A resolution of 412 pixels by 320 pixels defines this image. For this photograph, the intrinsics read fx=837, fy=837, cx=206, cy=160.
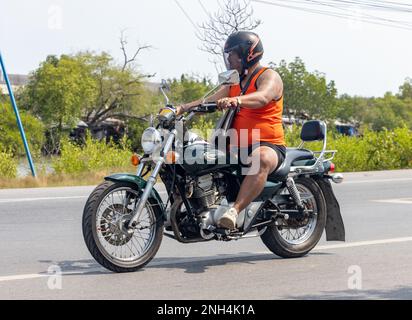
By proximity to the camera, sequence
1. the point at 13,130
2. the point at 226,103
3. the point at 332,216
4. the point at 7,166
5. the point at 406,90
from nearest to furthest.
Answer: the point at 226,103, the point at 332,216, the point at 7,166, the point at 13,130, the point at 406,90

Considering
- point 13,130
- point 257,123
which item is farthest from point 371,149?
point 13,130

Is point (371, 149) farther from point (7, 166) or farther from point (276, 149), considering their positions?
point (276, 149)

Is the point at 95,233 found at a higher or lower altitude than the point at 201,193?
lower

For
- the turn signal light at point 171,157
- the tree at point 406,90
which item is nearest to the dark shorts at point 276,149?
the turn signal light at point 171,157

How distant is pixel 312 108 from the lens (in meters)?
107

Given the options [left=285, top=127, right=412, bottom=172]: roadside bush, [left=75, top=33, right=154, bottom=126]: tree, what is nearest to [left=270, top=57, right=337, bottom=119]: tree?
[left=75, top=33, right=154, bottom=126]: tree

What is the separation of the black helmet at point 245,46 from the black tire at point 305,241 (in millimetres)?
1320

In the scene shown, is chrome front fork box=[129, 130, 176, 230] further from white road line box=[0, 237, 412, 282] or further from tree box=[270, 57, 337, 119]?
tree box=[270, 57, 337, 119]

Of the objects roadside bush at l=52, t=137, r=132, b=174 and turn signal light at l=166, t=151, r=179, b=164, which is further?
roadside bush at l=52, t=137, r=132, b=174

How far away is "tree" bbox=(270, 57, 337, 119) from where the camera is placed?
10181cm

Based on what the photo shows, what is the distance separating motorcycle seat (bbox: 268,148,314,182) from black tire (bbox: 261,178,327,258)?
0.22 meters

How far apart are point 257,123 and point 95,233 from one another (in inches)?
67.5

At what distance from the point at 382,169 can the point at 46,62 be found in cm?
8197

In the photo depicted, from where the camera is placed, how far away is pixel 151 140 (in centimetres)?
686
